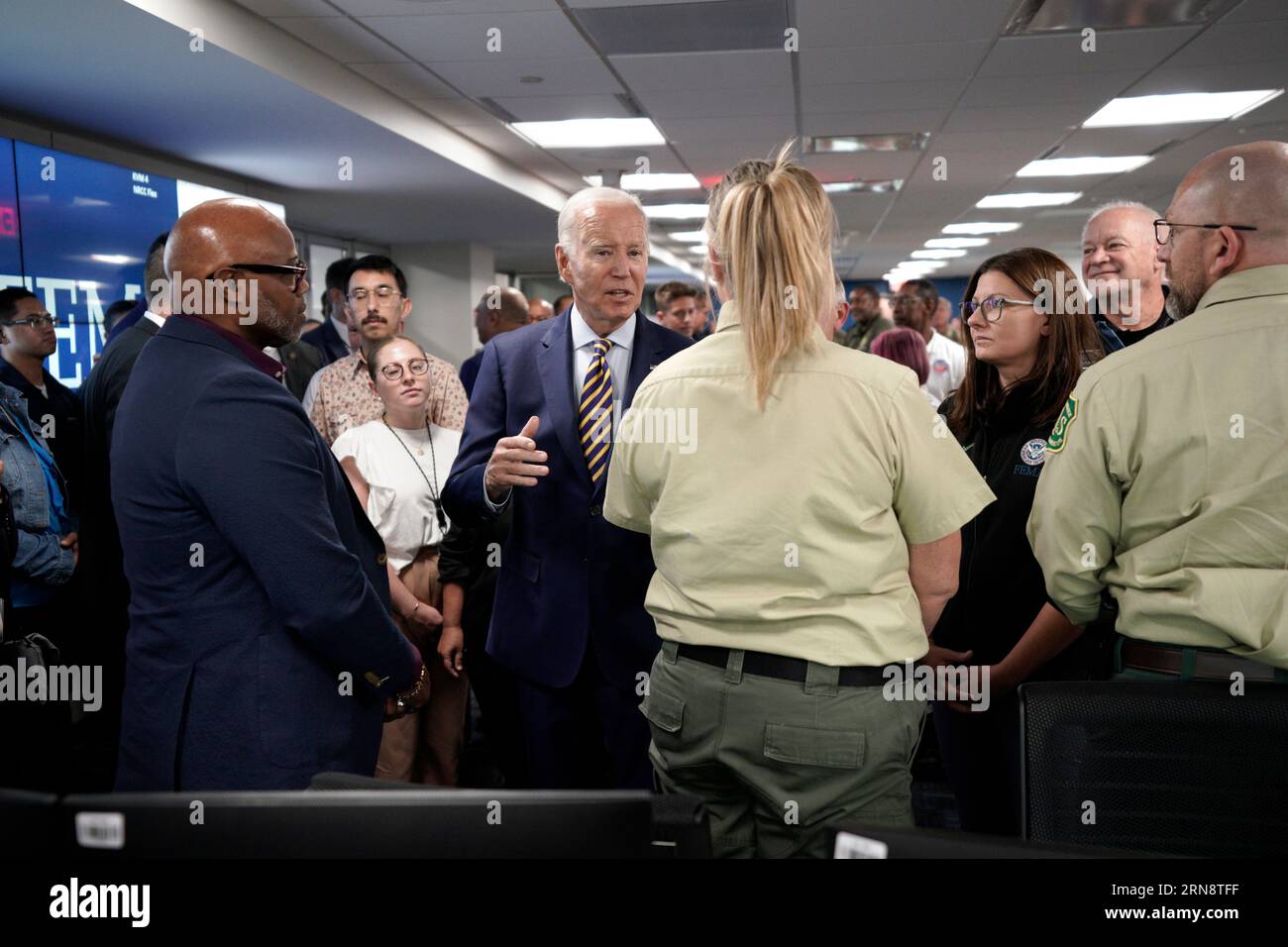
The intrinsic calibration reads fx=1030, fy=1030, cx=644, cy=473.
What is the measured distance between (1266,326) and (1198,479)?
23 centimetres

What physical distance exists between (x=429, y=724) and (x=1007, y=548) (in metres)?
1.71

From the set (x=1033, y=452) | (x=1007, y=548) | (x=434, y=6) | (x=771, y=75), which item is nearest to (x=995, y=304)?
(x=1033, y=452)

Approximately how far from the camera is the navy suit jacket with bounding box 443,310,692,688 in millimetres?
1944

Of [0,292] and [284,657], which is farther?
[0,292]

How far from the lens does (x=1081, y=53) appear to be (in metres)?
5.04

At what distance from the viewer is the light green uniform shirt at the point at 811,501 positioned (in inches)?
52.4

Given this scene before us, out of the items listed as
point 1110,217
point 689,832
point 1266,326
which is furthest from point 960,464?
point 1110,217

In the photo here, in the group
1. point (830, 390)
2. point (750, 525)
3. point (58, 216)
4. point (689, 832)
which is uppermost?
point (58, 216)

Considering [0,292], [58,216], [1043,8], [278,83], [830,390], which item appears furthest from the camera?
[58,216]

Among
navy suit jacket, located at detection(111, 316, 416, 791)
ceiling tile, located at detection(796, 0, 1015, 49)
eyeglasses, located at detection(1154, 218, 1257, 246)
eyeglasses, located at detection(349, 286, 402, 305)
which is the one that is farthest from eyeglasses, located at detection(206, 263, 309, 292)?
ceiling tile, located at detection(796, 0, 1015, 49)

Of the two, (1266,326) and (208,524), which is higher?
(1266,326)

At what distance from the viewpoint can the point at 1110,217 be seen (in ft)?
9.53

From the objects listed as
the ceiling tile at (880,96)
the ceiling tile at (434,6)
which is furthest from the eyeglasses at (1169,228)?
the ceiling tile at (880,96)
